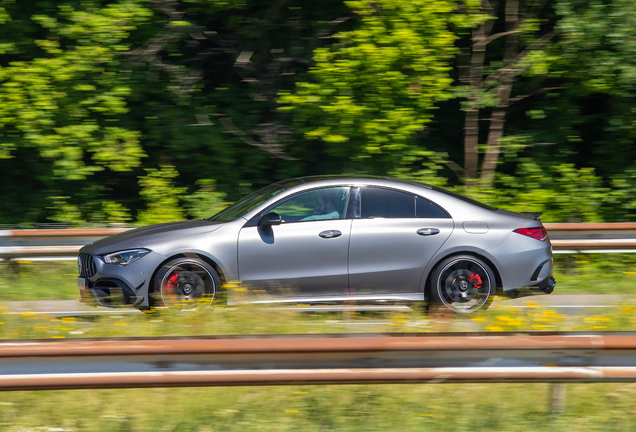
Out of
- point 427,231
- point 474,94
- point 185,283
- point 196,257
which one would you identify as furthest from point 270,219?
point 474,94

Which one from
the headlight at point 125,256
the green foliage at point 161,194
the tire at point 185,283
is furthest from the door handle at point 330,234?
the green foliage at point 161,194

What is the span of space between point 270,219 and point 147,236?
1.21 metres

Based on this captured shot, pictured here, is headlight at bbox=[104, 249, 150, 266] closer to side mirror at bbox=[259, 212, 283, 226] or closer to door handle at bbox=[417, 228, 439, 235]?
side mirror at bbox=[259, 212, 283, 226]

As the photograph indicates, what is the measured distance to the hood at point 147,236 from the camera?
6223mm

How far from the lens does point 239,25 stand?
468 inches

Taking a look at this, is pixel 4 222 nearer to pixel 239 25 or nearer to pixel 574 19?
pixel 239 25

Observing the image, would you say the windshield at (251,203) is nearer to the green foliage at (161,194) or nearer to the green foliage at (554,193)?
the green foliage at (161,194)

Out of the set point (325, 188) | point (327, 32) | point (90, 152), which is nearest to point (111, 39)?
point (90, 152)

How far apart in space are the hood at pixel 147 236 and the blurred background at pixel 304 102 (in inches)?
157

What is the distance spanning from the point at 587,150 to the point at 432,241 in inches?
267

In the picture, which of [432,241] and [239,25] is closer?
[432,241]

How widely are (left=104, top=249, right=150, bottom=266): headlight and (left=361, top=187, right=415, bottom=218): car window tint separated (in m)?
2.16

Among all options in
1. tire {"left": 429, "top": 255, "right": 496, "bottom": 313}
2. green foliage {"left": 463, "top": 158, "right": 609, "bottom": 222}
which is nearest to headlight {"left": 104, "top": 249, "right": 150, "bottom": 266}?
tire {"left": 429, "top": 255, "right": 496, "bottom": 313}

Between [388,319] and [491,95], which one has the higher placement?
[491,95]
